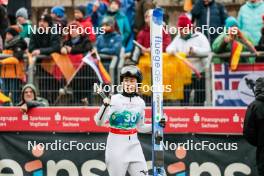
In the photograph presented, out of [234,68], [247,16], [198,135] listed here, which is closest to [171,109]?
[198,135]

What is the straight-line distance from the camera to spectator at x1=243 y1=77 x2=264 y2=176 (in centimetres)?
1115

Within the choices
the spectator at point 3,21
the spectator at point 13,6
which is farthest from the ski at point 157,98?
the spectator at point 13,6

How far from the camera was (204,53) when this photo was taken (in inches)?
525

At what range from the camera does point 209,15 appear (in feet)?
47.5

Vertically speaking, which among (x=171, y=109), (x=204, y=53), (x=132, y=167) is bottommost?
(x=132, y=167)

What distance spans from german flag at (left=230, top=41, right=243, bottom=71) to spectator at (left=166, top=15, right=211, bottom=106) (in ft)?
1.51

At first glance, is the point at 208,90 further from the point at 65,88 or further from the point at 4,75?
the point at 4,75

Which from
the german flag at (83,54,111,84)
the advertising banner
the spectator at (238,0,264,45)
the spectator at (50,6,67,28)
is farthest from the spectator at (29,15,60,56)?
the spectator at (238,0,264,45)

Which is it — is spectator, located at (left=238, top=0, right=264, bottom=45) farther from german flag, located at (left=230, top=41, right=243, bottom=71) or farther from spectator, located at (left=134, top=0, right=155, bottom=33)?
spectator, located at (left=134, top=0, right=155, bottom=33)

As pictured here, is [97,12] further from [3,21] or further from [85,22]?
[3,21]

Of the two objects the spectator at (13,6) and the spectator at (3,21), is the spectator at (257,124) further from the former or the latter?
the spectator at (13,6)

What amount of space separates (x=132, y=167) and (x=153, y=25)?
6.66 ft

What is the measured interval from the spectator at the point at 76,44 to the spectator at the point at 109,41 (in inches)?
8.5

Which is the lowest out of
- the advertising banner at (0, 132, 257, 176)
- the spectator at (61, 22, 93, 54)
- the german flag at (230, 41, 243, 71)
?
the advertising banner at (0, 132, 257, 176)
